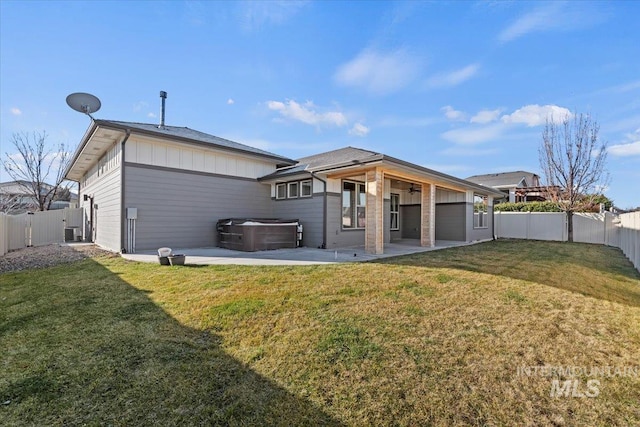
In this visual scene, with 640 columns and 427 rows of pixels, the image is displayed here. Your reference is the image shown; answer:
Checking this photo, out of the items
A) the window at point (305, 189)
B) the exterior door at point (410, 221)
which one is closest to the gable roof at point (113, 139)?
the window at point (305, 189)

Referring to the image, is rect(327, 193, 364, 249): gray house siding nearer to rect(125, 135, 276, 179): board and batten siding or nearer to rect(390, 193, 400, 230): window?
rect(125, 135, 276, 179): board and batten siding

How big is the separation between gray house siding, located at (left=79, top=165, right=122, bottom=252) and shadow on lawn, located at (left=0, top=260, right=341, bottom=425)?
5.99 m

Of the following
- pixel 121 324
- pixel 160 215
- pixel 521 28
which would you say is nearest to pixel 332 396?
pixel 121 324

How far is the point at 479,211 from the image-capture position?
52.2 ft

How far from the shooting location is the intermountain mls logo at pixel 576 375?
92.0 inches

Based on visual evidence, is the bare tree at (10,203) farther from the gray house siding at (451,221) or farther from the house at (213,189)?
the gray house siding at (451,221)

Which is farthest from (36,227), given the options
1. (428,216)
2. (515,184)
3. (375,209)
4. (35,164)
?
(515,184)

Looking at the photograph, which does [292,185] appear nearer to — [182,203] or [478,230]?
[182,203]

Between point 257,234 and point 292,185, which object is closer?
point 257,234

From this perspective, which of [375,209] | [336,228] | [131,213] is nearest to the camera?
[131,213]

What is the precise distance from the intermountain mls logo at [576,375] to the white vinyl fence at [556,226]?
15.5m

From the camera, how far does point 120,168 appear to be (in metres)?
9.14

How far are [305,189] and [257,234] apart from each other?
265 centimetres

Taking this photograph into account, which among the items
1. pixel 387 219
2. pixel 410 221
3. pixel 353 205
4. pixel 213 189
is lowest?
pixel 410 221
